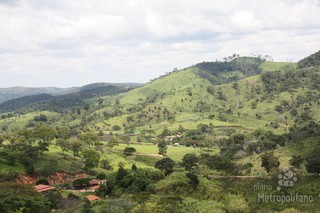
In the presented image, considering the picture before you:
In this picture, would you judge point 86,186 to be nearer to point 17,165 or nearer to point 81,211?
point 17,165

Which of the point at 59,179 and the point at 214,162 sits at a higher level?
the point at 214,162

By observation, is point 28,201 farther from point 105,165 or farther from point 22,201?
point 105,165

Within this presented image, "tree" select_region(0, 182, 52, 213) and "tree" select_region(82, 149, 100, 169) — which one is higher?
"tree" select_region(0, 182, 52, 213)

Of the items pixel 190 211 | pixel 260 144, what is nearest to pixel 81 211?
pixel 190 211

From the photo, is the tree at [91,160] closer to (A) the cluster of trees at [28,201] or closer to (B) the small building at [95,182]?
(B) the small building at [95,182]

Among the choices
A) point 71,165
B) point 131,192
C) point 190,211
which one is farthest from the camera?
point 71,165

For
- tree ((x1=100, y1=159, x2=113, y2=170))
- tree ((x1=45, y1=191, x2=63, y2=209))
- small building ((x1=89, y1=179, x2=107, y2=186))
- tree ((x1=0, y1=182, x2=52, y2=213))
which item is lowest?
tree ((x1=100, y1=159, x2=113, y2=170))

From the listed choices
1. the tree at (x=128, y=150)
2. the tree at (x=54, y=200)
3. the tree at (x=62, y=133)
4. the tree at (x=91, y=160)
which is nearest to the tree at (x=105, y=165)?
the tree at (x=91, y=160)

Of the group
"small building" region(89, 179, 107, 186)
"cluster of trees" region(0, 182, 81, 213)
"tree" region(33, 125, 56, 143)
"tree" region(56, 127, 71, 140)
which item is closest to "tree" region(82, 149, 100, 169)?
"small building" region(89, 179, 107, 186)

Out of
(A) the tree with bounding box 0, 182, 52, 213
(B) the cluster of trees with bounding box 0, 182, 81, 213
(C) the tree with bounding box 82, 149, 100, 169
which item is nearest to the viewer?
(A) the tree with bounding box 0, 182, 52, 213

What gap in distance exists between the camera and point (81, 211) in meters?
71.3

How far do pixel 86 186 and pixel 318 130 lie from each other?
336ft

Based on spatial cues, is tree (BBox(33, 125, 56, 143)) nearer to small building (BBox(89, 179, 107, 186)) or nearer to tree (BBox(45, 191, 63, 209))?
small building (BBox(89, 179, 107, 186))

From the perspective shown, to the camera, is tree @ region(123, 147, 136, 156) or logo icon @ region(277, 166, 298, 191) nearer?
logo icon @ region(277, 166, 298, 191)
